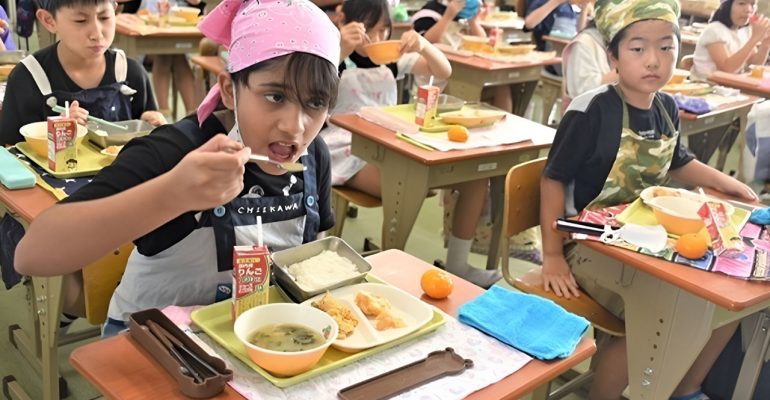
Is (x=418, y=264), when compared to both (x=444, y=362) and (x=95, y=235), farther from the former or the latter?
(x=95, y=235)

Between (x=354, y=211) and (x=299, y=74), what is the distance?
9.21 feet

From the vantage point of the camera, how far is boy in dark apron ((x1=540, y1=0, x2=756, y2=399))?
2146mm

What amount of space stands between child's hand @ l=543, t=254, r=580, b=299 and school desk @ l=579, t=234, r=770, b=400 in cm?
11

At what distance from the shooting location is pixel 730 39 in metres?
4.75

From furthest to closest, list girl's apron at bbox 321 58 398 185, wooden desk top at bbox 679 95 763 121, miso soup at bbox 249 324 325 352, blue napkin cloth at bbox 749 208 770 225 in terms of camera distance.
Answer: wooden desk top at bbox 679 95 763 121 → girl's apron at bbox 321 58 398 185 → blue napkin cloth at bbox 749 208 770 225 → miso soup at bbox 249 324 325 352

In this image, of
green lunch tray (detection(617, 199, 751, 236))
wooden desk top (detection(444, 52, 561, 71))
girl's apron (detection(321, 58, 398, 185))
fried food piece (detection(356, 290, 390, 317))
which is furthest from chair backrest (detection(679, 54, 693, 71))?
fried food piece (detection(356, 290, 390, 317))

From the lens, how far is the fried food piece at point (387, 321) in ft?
4.21

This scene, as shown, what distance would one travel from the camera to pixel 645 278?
6.31ft

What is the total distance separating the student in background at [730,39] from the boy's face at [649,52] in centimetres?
280

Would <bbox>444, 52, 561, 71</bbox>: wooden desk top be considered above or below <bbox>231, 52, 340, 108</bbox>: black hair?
below

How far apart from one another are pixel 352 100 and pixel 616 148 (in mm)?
1402

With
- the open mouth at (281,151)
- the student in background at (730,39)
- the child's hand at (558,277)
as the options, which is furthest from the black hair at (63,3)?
the student in background at (730,39)

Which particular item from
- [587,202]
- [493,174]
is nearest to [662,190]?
[587,202]

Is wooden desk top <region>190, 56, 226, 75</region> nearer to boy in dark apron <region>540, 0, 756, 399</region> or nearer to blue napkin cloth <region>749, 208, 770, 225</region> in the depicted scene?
boy in dark apron <region>540, 0, 756, 399</region>
